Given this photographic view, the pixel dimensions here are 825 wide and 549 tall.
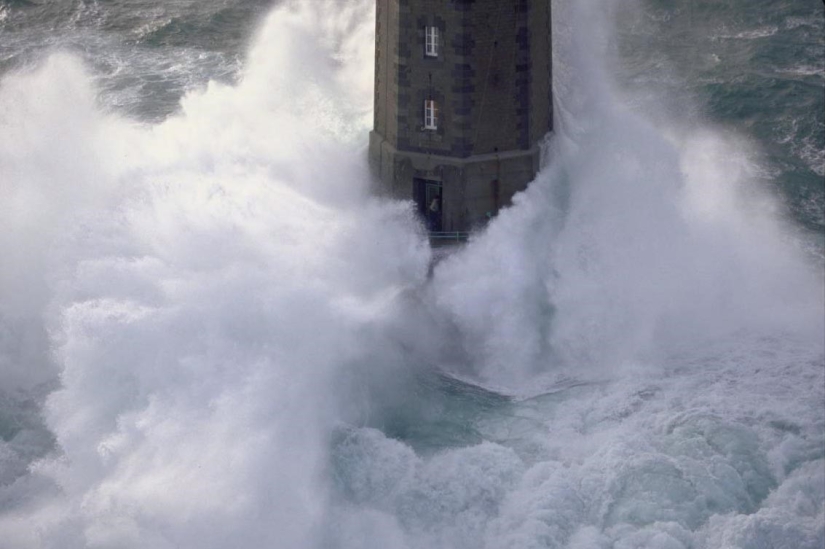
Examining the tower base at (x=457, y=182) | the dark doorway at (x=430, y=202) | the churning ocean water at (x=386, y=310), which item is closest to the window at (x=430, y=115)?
the tower base at (x=457, y=182)

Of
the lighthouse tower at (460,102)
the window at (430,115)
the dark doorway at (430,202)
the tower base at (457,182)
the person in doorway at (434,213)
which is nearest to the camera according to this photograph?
the lighthouse tower at (460,102)

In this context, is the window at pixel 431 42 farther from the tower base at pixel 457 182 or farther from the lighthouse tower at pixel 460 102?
the tower base at pixel 457 182

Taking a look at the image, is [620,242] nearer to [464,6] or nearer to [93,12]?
[464,6]

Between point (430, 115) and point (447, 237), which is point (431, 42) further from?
point (447, 237)

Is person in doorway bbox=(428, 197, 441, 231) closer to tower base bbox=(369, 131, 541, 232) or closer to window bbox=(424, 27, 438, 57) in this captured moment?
tower base bbox=(369, 131, 541, 232)

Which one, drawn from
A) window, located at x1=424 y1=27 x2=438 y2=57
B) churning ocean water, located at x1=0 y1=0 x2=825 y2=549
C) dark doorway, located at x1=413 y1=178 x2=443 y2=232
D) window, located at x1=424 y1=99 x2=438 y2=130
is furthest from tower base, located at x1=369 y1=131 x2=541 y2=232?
window, located at x1=424 y1=27 x2=438 y2=57

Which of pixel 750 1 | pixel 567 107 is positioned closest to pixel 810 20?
pixel 750 1

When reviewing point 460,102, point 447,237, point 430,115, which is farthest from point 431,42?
point 447,237
